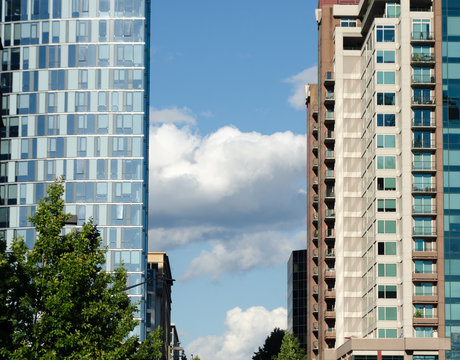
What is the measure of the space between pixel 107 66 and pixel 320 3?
35.0 metres

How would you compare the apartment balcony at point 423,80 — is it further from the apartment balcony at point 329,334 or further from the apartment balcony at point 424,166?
the apartment balcony at point 329,334

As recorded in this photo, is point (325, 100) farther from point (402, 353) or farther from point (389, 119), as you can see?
point (402, 353)

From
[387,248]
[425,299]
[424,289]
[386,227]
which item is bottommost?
[425,299]

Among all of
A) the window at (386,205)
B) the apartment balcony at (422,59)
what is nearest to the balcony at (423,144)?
the window at (386,205)

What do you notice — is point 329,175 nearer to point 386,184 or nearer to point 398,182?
point 386,184

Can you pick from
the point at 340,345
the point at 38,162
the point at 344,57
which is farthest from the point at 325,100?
the point at 38,162

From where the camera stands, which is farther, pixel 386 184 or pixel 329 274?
pixel 329 274

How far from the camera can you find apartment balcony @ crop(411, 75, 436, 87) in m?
129

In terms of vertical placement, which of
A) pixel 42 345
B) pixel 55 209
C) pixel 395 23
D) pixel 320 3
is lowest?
pixel 42 345

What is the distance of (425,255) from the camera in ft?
413

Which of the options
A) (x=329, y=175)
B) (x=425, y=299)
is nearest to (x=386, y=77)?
(x=329, y=175)

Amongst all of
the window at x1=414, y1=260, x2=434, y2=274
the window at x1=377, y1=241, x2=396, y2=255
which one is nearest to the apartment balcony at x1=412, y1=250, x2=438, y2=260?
the window at x1=414, y1=260, x2=434, y2=274

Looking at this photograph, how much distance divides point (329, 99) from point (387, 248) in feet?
94.9

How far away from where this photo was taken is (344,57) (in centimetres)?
14900
